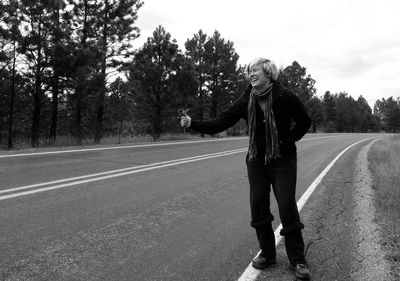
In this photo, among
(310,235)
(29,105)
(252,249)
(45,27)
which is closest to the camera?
(252,249)

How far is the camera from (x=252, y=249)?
3.80 metres

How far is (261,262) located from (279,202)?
623 mm

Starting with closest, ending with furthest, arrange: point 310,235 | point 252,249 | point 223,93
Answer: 1. point 252,249
2. point 310,235
3. point 223,93

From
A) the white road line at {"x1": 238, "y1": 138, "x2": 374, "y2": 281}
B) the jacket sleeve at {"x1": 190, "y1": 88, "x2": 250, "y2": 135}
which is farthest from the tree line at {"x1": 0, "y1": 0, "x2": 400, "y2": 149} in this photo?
the jacket sleeve at {"x1": 190, "y1": 88, "x2": 250, "y2": 135}

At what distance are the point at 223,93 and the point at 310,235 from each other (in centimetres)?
3042

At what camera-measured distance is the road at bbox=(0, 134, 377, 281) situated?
3.14 m

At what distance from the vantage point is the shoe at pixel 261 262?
3301 mm

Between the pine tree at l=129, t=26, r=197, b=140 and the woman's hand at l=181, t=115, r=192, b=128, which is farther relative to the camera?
the pine tree at l=129, t=26, r=197, b=140

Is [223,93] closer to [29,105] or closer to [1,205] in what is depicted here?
[29,105]

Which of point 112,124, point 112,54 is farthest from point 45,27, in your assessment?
point 112,124

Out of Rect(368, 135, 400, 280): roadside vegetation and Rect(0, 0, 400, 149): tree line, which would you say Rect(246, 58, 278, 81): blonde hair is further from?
Rect(0, 0, 400, 149): tree line

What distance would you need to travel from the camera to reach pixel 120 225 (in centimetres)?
426

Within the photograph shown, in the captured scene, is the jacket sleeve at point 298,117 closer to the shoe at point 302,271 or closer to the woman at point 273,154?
the woman at point 273,154

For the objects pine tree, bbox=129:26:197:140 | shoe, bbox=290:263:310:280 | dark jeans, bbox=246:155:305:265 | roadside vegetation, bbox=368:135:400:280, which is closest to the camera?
shoe, bbox=290:263:310:280
